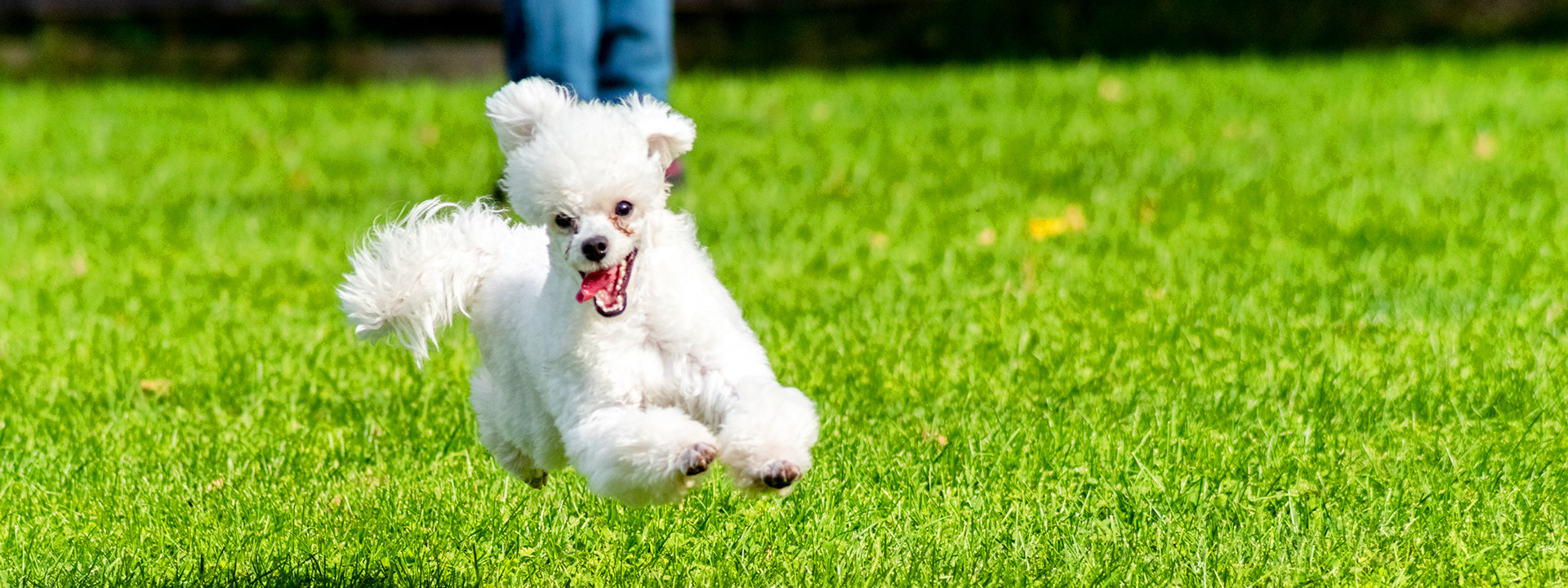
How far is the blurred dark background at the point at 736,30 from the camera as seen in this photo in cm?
1202

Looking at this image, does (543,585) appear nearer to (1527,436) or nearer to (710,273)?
(710,273)

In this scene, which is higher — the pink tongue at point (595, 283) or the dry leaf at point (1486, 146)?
the pink tongue at point (595, 283)

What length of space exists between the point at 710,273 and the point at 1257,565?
3.90 ft

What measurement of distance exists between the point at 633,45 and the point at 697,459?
11.7 ft

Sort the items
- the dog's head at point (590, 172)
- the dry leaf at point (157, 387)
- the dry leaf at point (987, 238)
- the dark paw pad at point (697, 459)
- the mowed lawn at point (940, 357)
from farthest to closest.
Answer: the dry leaf at point (987, 238), the dry leaf at point (157, 387), the mowed lawn at point (940, 357), the dog's head at point (590, 172), the dark paw pad at point (697, 459)

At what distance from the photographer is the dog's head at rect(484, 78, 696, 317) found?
9.06 feet

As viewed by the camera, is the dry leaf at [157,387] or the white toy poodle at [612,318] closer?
the white toy poodle at [612,318]

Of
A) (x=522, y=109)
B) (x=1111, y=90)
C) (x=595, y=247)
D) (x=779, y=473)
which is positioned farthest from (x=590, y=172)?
(x=1111, y=90)

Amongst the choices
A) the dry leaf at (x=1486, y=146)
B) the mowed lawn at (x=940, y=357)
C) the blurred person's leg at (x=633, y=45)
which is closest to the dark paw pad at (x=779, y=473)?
the mowed lawn at (x=940, y=357)

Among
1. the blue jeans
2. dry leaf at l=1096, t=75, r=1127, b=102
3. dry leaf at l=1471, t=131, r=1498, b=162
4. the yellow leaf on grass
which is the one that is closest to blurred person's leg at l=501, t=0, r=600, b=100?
the blue jeans

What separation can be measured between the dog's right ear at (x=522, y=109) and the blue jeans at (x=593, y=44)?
2.64 meters

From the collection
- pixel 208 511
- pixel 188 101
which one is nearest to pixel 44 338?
pixel 208 511

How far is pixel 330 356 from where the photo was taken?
525cm

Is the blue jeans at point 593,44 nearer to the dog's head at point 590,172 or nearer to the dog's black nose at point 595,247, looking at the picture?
the dog's head at point 590,172
